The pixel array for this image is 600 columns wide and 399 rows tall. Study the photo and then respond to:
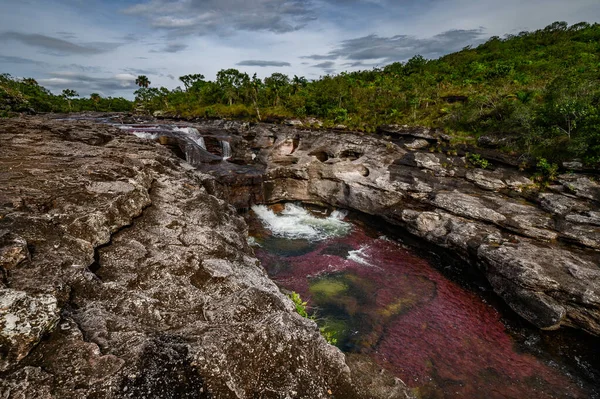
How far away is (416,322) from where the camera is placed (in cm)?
1393

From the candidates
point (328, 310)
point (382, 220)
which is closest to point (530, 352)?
point (328, 310)

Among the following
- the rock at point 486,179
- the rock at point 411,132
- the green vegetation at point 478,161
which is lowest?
the rock at point 486,179

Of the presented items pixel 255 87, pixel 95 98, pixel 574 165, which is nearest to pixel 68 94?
pixel 95 98

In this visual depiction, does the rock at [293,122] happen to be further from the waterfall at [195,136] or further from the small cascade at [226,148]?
the waterfall at [195,136]

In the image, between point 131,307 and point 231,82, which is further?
point 231,82

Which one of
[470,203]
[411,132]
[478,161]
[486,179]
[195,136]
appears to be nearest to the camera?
[470,203]

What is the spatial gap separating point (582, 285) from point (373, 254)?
10.6 metres

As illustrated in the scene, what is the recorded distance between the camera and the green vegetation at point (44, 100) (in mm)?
48812

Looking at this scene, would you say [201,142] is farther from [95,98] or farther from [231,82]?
[95,98]

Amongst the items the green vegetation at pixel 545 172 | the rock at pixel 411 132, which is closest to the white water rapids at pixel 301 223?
the rock at pixel 411 132

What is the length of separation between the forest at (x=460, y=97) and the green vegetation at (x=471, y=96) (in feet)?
0.41

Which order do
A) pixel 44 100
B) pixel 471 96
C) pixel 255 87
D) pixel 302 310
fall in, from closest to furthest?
pixel 302 310
pixel 471 96
pixel 255 87
pixel 44 100

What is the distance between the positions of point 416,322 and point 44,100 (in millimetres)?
86754

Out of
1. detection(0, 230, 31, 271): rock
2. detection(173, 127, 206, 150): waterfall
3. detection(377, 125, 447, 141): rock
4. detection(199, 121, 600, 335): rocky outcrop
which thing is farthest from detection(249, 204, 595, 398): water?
detection(377, 125, 447, 141): rock
